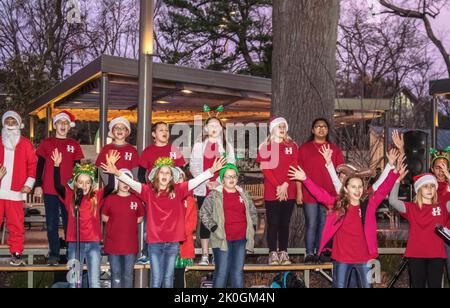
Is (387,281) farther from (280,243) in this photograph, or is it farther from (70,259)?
(70,259)

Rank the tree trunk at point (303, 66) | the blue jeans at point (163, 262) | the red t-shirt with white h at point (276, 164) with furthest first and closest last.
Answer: the tree trunk at point (303, 66) → the red t-shirt with white h at point (276, 164) → the blue jeans at point (163, 262)

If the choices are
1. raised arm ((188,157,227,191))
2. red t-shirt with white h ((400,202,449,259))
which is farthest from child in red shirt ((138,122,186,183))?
red t-shirt with white h ((400,202,449,259))

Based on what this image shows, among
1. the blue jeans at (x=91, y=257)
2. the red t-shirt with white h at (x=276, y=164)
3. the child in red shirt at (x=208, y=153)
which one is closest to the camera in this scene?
the blue jeans at (x=91, y=257)

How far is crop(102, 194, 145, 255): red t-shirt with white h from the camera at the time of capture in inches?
297

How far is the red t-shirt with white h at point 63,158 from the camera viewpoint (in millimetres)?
8375

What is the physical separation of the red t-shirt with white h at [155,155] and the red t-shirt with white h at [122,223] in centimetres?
53

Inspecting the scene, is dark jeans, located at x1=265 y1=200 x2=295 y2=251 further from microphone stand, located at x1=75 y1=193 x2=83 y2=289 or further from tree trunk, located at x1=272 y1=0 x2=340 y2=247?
microphone stand, located at x1=75 y1=193 x2=83 y2=289

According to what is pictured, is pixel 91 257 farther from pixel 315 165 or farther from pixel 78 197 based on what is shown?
pixel 315 165

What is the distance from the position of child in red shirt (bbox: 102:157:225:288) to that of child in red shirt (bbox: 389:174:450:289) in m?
2.21

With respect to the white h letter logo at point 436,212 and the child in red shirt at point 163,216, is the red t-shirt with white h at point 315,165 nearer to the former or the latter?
A: the white h letter logo at point 436,212

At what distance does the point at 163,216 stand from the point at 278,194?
1.57 meters

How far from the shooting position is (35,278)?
9.18 meters

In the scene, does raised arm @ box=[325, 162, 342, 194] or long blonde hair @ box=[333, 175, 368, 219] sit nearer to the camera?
long blonde hair @ box=[333, 175, 368, 219]

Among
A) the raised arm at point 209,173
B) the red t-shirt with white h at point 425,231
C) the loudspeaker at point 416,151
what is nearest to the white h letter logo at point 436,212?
the red t-shirt with white h at point 425,231
